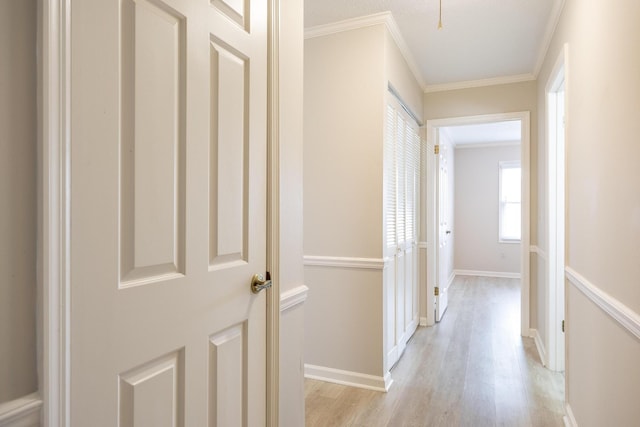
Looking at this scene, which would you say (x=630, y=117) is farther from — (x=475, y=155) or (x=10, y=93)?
(x=475, y=155)

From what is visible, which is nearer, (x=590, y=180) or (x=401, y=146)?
(x=590, y=180)

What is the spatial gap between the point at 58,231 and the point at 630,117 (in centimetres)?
161

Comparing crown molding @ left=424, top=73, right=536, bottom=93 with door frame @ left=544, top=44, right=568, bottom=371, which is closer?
door frame @ left=544, top=44, right=568, bottom=371

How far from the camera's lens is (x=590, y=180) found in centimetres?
171

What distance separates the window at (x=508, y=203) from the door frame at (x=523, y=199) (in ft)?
12.0

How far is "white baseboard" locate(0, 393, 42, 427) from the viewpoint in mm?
660

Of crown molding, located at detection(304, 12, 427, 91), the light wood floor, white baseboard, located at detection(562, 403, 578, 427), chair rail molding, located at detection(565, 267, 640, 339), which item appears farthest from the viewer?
crown molding, located at detection(304, 12, 427, 91)

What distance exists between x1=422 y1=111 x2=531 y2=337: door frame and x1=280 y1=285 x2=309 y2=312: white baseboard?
2.67 meters

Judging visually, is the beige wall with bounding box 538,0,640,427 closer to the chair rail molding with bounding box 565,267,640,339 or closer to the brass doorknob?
the chair rail molding with bounding box 565,267,640,339

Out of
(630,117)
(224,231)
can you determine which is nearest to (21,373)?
(224,231)

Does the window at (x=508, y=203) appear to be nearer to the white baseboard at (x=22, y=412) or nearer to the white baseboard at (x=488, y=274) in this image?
the white baseboard at (x=488, y=274)

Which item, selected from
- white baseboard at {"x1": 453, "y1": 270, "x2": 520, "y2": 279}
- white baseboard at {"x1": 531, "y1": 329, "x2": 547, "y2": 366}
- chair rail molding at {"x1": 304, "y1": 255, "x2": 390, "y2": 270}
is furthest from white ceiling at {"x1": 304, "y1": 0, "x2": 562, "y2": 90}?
white baseboard at {"x1": 453, "y1": 270, "x2": 520, "y2": 279}

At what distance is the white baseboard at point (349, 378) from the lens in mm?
2633

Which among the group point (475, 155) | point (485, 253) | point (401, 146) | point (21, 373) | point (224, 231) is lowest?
point (485, 253)
